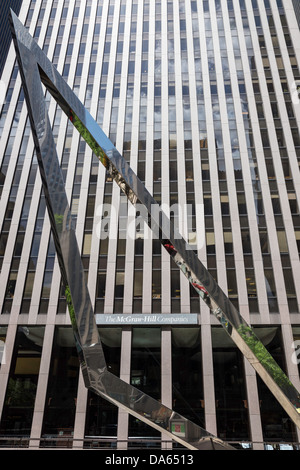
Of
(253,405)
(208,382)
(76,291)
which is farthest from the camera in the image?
(208,382)

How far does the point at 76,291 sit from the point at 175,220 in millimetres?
21155

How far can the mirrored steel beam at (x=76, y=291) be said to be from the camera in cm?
717

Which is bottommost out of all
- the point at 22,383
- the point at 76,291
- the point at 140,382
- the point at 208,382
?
the point at 76,291

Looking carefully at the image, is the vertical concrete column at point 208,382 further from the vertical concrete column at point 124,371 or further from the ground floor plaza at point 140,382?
the vertical concrete column at point 124,371

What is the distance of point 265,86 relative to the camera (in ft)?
109

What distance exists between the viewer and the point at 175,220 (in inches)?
1104

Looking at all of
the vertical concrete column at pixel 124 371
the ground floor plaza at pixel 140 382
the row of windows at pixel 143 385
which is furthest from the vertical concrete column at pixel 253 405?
the vertical concrete column at pixel 124 371

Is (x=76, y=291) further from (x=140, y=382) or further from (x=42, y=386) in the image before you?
(x=140, y=382)

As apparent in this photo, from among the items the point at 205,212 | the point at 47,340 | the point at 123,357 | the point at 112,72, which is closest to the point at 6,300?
the point at 47,340

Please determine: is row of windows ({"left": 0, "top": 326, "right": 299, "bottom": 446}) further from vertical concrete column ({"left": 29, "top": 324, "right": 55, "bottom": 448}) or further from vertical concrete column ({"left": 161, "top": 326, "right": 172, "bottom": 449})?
vertical concrete column ({"left": 161, "top": 326, "right": 172, "bottom": 449})

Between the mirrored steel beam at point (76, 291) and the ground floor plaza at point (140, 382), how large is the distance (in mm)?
16421

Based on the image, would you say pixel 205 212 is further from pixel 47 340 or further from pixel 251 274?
pixel 47 340

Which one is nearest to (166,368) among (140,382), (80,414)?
(140,382)

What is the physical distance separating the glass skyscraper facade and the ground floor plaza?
3.8 inches
